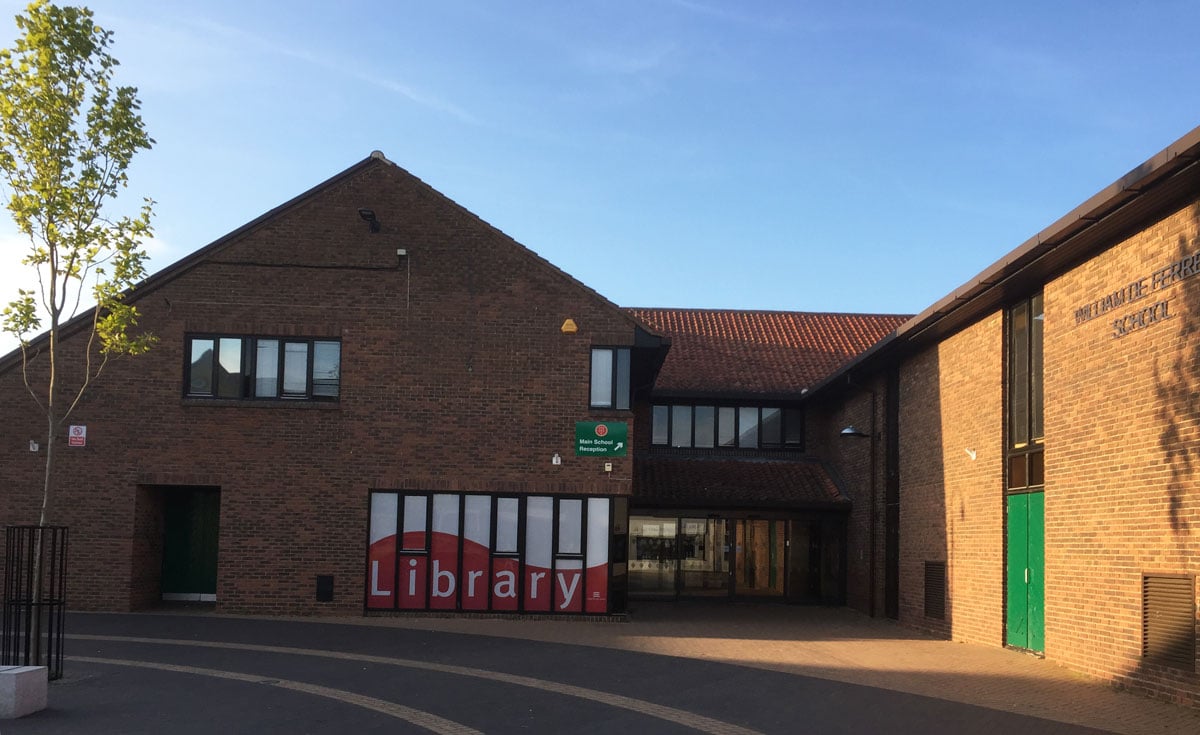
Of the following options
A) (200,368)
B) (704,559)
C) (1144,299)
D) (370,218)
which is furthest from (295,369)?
(1144,299)

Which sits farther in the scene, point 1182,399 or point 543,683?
point 543,683

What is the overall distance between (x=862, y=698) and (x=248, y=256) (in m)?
13.8

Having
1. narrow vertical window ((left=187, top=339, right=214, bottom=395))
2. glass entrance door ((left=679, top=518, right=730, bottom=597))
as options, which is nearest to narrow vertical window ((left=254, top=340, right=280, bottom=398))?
narrow vertical window ((left=187, top=339, right=214, bottom=395))

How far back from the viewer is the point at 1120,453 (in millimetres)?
13227

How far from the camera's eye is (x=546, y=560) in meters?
20.5

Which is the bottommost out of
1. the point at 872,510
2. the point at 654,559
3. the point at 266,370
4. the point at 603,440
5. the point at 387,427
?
the point at 654,559

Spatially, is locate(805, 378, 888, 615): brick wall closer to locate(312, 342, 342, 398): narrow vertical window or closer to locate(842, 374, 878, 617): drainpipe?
locate(842, 374, 878, 617): drainpipe

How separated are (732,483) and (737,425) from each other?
198cm

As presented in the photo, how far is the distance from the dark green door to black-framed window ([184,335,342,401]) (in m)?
2.62

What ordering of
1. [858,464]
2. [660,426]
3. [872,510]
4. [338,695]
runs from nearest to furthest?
1. [338,695]
2. [872,510]
3. [858,464]
4. [660,426]

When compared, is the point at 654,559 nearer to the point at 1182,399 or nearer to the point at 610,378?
the point at 610,378

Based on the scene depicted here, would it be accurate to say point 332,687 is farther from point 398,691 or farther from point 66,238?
point 66,238

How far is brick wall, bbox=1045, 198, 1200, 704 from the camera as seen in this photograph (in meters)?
11.9

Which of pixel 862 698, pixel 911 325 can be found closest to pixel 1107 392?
pixel 862 698
